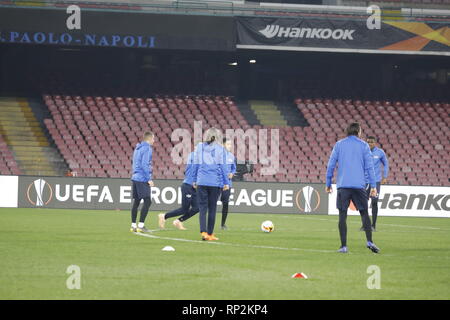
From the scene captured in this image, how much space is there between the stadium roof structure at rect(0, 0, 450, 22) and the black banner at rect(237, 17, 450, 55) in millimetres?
347

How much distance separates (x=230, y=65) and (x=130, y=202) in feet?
51.3

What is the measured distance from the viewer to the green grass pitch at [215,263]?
964 centimetres

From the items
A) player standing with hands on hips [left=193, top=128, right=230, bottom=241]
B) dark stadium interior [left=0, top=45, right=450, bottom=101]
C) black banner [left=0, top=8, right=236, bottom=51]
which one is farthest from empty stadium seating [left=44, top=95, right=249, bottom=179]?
player standing with hands on hips [left=193, top=128, right=230, bottom=241]

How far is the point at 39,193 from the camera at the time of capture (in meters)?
30.6

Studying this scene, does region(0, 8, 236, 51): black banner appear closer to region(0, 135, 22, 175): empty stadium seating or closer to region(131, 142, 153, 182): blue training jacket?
region(0, 135, 22, 175): empty stadium seating

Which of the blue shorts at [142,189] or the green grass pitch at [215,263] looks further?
the blue shorts at [142,189]

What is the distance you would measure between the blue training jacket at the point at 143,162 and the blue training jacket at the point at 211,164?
223cm

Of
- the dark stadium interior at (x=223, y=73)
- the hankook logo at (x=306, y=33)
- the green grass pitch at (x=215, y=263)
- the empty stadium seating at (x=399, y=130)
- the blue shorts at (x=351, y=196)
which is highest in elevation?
the hankook logo at (x=306, y=33)

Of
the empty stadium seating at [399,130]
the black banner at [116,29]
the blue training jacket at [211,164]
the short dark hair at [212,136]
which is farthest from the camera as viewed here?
the empty stadium seating at [399,130]

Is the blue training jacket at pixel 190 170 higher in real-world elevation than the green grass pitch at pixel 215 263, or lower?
higher

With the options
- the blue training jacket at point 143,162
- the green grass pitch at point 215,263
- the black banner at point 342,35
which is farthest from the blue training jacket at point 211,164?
the black banner at point 342,35

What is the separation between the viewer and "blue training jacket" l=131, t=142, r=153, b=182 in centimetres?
1830

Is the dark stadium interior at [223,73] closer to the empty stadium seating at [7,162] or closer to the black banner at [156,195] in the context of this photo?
the empty stadium seating at [7,162]

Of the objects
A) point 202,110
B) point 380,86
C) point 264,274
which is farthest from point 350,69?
point 264,274
